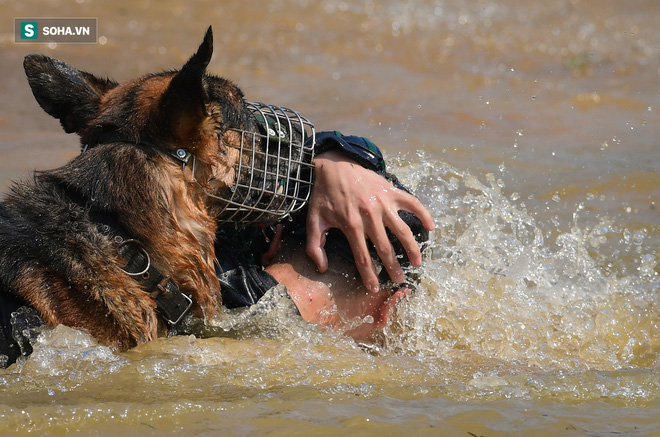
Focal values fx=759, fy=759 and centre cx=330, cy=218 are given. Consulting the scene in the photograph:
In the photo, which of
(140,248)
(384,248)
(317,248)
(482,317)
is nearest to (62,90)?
(140,248)

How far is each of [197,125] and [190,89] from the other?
8.2 inches

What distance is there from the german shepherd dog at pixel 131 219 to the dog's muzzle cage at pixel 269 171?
0.26ft

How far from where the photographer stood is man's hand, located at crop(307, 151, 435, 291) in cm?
348

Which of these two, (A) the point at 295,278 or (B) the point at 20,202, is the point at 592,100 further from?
(B) the point at 20,202

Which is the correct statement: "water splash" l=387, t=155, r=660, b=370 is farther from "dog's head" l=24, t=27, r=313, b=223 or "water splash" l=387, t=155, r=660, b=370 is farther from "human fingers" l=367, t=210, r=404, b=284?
"dog's head" l=24, t=27, r=313, b=223

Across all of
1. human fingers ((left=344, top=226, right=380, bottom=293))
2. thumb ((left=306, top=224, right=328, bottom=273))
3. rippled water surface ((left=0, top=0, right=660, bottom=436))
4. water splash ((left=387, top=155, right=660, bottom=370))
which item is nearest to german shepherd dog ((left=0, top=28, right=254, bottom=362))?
rippled water surface ((left=0, top=0, right=660, bottom=436))

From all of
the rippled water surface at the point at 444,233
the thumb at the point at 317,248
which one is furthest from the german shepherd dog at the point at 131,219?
the thumb at the point at 317,248

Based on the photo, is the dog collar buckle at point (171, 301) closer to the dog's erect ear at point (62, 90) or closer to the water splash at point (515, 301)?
the dog's erect ear at point (62, 90)

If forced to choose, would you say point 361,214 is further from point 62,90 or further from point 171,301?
point 62,90

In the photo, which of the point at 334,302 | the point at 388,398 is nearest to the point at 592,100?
the point at 334,302

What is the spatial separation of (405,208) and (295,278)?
0.62m

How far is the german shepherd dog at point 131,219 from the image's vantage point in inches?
114

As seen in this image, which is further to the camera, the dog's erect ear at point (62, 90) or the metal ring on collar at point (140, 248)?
the dog's erect ear at point (62, 90)

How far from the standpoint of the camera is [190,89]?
113 inches
